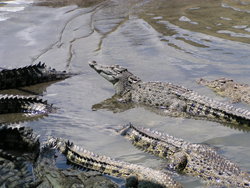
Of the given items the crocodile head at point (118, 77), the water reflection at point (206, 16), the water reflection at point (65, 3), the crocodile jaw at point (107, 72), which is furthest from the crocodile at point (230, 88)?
the water reflection at point (65, 3)

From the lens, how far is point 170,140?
5238 mm

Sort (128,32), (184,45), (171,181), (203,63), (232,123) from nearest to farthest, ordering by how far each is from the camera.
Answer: (171,181)
(232,123)
(203,63)
(184,45)
(128,32)

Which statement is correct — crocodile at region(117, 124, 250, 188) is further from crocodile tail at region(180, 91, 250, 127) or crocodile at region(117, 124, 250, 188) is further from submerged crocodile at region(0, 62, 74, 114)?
submerged crocodile at region(0, 62, 74, 114)

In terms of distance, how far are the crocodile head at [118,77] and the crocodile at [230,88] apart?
1.31m

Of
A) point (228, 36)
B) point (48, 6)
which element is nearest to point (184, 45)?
point (228, 36)

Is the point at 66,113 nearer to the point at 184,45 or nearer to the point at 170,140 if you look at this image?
the point at 170,140

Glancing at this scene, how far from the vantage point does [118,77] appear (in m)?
7.72

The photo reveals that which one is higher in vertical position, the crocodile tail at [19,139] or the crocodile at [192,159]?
the crocodile tail at [19,139]

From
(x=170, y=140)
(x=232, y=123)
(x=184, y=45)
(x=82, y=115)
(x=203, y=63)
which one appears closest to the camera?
(x=170, y=140)

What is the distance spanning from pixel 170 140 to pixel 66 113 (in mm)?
2214

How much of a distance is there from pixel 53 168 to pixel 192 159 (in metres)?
1.64

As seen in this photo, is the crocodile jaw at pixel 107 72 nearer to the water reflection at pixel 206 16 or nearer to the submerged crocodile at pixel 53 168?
the submerged crocodile at pixel 53 168

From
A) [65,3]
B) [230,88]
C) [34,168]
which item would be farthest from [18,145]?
[65,3]

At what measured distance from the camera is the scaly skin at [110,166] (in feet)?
14.8
